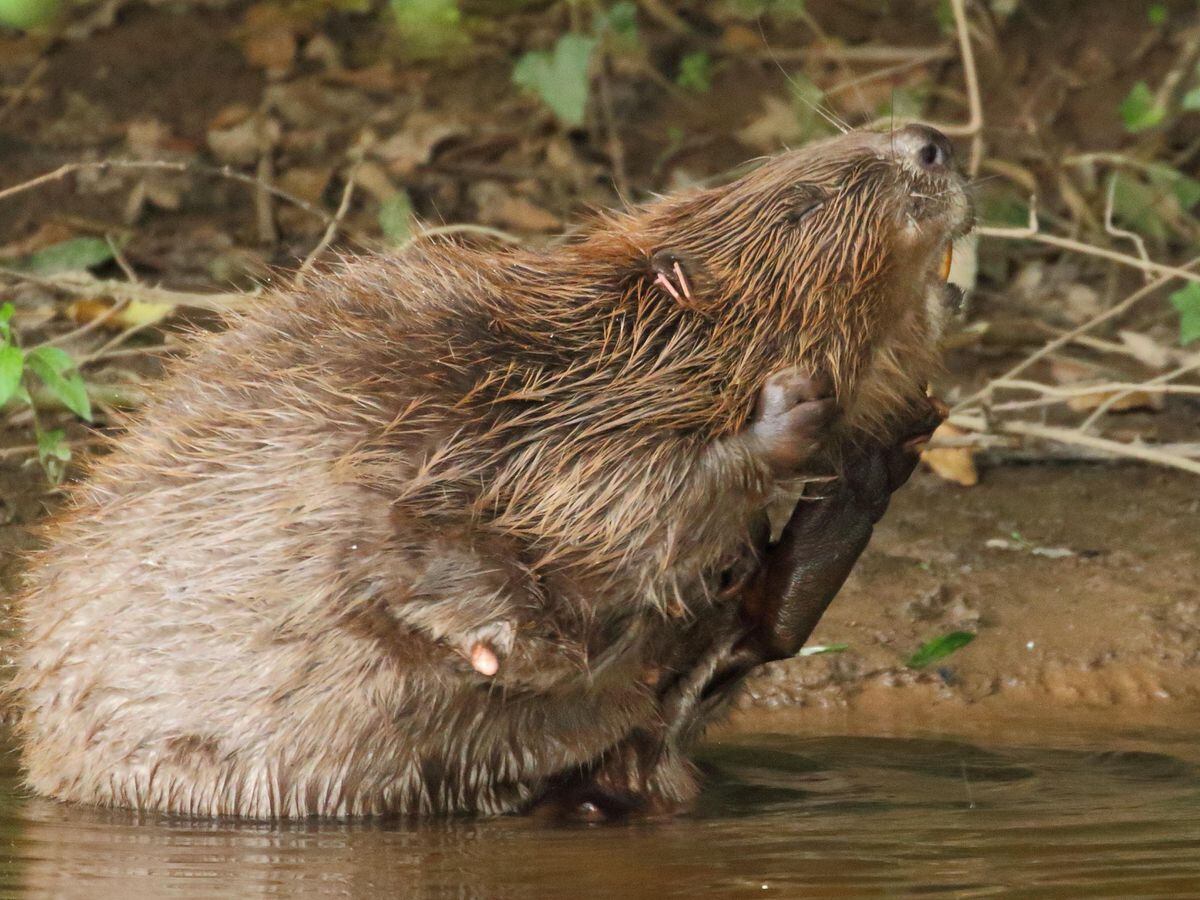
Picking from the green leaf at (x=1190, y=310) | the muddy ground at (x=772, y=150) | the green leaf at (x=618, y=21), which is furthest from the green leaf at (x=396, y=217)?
the green leaf at (x=1190, y=310)

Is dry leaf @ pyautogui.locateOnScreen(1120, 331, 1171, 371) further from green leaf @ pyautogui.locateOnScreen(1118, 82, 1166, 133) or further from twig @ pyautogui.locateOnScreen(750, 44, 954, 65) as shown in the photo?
twig @ pyautogui.locateOnScreen(750, 44, 954, 65)

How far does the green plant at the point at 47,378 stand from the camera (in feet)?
13.1

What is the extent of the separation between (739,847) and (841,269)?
3.15ft

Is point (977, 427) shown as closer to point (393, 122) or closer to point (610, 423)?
point (610, 423)

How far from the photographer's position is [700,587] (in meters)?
3.20

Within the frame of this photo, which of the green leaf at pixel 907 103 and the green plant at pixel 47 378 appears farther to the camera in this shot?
the green leaf at pixel 907 103

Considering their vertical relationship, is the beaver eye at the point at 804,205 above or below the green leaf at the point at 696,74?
below

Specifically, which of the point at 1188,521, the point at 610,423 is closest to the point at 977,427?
the point at 1188,521

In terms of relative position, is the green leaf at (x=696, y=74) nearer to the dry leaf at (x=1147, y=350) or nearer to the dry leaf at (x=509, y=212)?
the dry leaf at (x=509, y=212)

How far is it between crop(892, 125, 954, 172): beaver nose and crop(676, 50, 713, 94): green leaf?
3.88 metres

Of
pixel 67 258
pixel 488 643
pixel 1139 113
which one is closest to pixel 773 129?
pixel 1139 113

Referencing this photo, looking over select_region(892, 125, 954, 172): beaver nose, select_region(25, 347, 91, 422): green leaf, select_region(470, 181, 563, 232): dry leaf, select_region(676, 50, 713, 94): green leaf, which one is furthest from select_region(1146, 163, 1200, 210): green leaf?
select_region(25, 347, 91, 422): green leaf

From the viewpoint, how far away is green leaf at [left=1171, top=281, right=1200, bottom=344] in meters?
4.72

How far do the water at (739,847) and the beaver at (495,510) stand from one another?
126 millimetres
